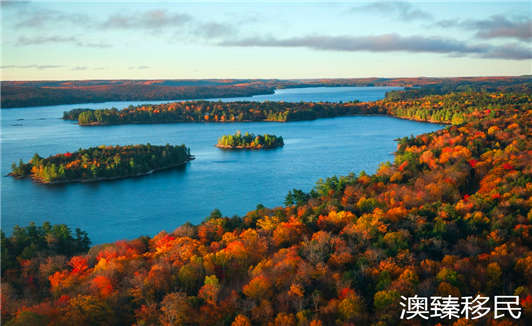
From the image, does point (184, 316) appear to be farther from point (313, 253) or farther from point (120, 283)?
point (313, 253)

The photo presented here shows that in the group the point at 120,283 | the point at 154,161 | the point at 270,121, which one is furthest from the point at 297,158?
the point at 270,121

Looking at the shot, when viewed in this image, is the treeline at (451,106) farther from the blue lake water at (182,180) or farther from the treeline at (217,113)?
Answer: the treeline at (217,113)

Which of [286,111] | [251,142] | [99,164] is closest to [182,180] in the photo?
[99,164]

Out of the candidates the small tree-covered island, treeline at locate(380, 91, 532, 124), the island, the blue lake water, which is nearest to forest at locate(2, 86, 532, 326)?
the blue lake water

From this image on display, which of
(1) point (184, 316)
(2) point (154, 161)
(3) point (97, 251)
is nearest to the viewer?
(1) point (184, 316)

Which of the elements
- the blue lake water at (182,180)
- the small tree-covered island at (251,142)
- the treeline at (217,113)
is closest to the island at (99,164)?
the blue lake water at (182,180)

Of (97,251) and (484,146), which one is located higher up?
(484,146)

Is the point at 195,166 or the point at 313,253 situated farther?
the point at 195,166
